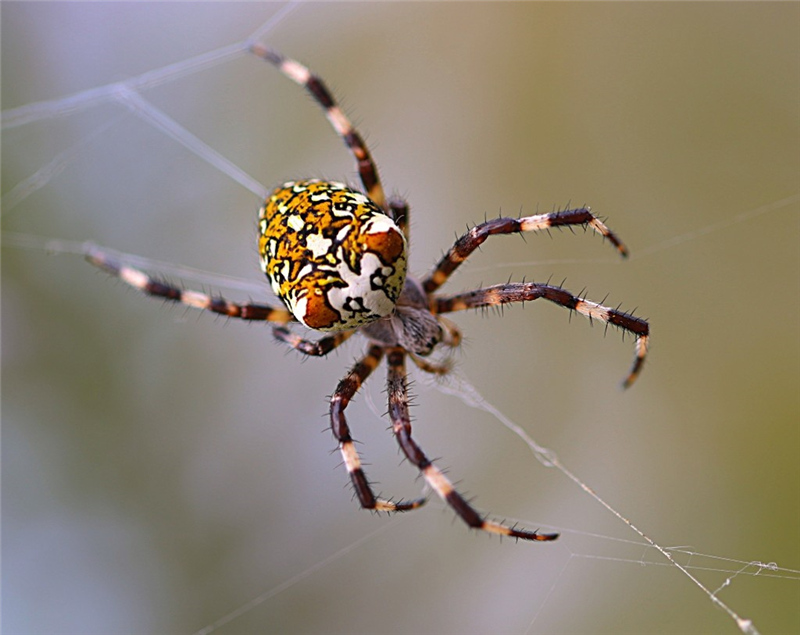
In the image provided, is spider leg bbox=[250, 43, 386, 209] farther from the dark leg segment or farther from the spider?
the dark leg segment

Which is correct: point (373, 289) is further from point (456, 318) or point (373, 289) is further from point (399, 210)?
point (456, 318)

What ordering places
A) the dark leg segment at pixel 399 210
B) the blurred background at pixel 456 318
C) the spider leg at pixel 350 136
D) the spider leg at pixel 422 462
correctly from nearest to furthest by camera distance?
the spider leg at pixel 422 462 → the dark leg segment at pixel 399 210 → the spider leg at pixel 350 136 → the blurred background at pixel 456 318

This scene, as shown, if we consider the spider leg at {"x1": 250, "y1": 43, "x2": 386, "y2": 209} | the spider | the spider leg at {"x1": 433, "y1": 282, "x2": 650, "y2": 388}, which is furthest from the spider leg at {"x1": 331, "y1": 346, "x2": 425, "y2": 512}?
the spider leg at {"x1": 250, "y1": 43, "x2": 386, "y2": 209}

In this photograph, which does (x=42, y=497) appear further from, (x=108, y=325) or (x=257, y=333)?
(x=257, y=333)

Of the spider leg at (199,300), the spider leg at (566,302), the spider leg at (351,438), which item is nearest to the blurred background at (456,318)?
the spider leg at (351,438)

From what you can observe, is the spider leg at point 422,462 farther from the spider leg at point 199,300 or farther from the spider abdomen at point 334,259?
the spider leg at point 199,300

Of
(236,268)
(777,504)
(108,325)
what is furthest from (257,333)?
(777,504)
